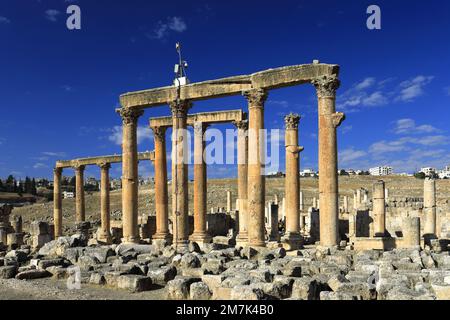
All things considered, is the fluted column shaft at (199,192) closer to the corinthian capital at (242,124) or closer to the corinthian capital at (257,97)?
the corinthian capital at (242,124)

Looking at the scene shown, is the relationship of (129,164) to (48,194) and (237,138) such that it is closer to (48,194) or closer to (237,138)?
(237,138)

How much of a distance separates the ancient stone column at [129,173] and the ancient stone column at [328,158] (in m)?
10.5

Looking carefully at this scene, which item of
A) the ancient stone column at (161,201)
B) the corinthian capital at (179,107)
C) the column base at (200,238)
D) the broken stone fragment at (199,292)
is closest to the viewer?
the broken stone fragment at (199,292)

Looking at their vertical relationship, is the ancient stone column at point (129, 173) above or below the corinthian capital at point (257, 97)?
below

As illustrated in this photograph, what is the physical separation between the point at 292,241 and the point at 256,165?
5.56 metres

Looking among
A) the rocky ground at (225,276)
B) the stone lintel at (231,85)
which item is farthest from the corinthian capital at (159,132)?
the rocky ground at (225,276)

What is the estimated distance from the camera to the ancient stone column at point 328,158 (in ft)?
59.0

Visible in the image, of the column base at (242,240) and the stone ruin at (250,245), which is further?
the column base at (242,240)

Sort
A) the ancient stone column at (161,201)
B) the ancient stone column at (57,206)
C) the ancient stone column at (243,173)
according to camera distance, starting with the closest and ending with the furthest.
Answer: the ancient stone column at (161,201) < the ancient stone column at (243,173) < the ancient stone column at (57,206)

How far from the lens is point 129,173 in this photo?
23.7 metres

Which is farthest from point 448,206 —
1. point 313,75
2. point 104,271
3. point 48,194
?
point 48,194

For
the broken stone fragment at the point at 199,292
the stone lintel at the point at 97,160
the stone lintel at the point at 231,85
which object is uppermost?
the stone lintel at the point at 231,85

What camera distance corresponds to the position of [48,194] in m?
108

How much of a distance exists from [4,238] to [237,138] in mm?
18593
